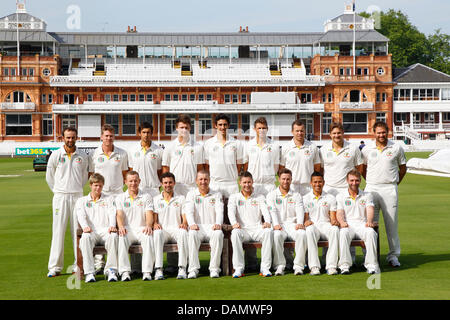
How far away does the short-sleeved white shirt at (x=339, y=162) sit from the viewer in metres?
8.68

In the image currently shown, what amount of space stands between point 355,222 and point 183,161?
2.63 m

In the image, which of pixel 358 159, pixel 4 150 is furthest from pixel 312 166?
pixel 4 150

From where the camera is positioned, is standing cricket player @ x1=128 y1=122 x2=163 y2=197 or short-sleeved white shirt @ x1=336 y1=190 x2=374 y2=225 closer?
short-sleeved white shirt @ x1=336 y1=190 x2=374 y2=225

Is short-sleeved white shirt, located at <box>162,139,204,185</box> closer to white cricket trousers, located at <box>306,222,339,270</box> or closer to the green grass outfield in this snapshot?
the green grass outfield

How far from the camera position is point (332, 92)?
65.2 meters

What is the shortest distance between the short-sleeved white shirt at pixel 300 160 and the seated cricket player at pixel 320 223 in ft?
0.86

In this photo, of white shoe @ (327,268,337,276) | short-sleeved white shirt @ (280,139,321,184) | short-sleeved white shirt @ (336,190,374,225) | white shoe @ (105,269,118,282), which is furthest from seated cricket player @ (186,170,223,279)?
short-sleeved white shirt @ (336,190,374,225)

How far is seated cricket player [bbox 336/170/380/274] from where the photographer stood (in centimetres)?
789

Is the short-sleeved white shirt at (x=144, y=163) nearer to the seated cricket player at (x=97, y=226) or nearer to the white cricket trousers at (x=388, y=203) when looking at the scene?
the seated cricket player at (x=97, y=226)

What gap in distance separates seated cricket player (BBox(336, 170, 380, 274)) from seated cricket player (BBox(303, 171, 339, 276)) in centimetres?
9

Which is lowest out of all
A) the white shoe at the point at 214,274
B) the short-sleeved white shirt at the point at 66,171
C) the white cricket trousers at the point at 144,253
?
the white shoe at the point at 214,274

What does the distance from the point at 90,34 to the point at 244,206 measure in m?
62.9

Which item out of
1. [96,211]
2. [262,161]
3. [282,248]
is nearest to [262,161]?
[262,161]

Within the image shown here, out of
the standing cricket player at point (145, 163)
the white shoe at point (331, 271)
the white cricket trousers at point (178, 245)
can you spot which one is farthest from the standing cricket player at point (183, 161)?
the white shoe at point (331, 271)
